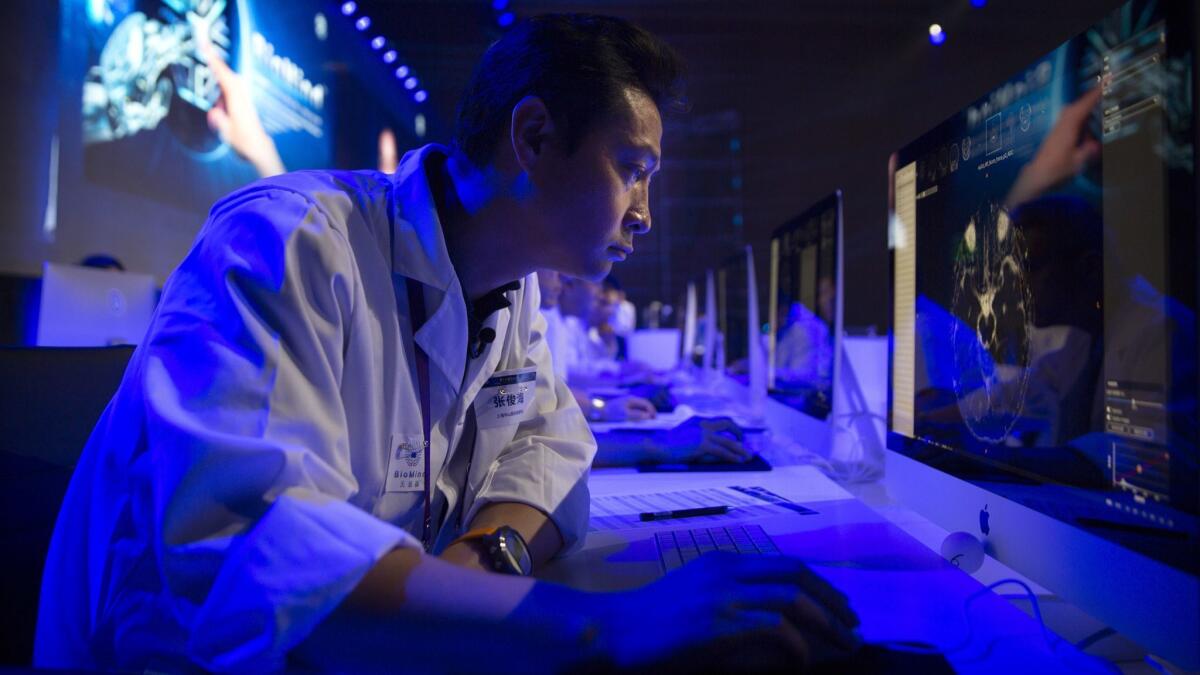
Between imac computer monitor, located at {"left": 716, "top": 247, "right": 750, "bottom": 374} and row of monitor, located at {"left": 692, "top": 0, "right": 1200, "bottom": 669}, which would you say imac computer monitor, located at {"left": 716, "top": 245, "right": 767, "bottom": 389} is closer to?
imac computer monitor, located at {"left": 716, "top": 247, "right": 750, "bottom": 374}

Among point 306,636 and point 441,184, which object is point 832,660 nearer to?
point 306,636

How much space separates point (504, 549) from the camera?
34.5 inches

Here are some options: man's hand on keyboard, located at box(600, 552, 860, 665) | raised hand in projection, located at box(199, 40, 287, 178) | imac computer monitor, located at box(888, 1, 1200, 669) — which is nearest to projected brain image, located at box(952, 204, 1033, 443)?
imac computer monitor, located at box(888, 1, 1200, 669)

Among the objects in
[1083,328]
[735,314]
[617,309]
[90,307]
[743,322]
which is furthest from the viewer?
[617,309]

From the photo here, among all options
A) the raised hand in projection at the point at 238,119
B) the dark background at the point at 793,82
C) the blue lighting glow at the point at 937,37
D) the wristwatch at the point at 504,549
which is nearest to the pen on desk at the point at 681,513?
the wristwatch at the point at 504,549

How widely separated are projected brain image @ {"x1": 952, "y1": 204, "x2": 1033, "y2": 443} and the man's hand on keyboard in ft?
1.21

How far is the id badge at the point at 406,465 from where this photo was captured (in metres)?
0.91

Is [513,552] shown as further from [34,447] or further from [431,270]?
[34,447]

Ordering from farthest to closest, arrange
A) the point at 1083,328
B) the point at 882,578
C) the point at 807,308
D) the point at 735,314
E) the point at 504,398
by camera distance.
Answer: the point at 735,314, the point at 807,308, the point at 504,398, the point at 882,578, the point at 1083,328

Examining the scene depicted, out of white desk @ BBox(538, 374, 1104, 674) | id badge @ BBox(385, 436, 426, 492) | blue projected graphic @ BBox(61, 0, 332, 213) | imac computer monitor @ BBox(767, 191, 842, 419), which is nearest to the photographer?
white desk @ BBox(538, 374, 1104, 674)

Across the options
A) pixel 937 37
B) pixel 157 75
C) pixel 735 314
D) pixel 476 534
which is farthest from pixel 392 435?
pixel 937 37

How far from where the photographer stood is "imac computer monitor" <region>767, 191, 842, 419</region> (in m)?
1.54

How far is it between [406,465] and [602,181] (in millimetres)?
485

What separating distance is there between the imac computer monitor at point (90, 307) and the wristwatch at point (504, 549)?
67.3 inches
